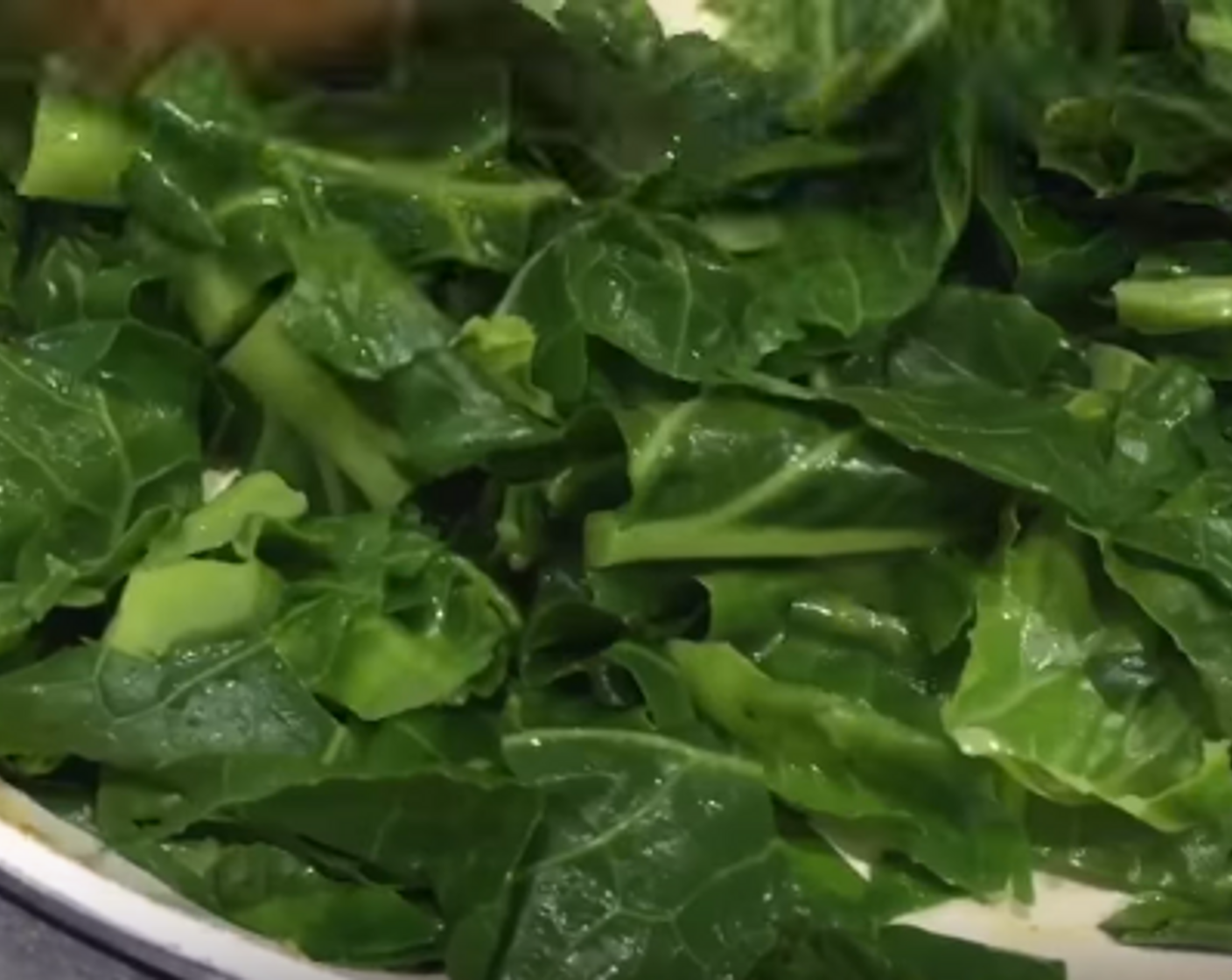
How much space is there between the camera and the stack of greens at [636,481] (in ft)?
2.72

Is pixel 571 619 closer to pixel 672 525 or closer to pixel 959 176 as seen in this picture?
pixel 672 525

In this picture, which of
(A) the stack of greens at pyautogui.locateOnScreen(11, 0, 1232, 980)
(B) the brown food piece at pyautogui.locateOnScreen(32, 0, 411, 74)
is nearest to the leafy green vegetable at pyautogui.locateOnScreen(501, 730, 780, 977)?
(A) the stack of greens at pyautogui.locateOnScreen(11, 0, 1232, 980)

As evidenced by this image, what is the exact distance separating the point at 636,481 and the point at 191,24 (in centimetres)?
30

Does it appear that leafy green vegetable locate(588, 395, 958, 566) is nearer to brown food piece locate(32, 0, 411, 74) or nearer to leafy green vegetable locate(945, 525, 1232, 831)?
leafy green vegetable locate(945, 525, 1232, 831)

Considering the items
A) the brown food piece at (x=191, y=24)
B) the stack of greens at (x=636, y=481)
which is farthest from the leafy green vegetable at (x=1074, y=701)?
the brown food piece at (x=191, y=24)

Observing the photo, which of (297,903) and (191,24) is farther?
(191,24)

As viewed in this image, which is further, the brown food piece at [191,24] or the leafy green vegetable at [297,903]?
the brown food piece at [191,24]

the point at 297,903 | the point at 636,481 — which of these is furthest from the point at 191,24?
the point at 297,903

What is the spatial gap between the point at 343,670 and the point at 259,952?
12 centimetres

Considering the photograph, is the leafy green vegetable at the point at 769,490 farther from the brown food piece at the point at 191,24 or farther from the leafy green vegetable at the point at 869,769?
the brown food piece at the point at 191,24

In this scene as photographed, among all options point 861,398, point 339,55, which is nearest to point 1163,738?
point 861,398

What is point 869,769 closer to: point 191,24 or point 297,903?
point 297,903

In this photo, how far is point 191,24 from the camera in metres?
0.95

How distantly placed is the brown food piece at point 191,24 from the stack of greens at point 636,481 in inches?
0.6
